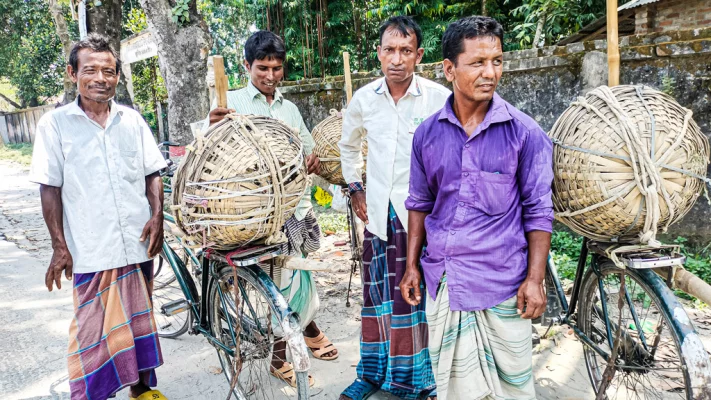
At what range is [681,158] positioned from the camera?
181cm

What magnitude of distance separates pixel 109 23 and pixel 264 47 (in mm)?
4790

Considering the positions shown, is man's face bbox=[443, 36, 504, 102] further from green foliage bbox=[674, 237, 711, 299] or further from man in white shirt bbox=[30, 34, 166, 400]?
green foliage bbox=[674, 237, 711, 299]

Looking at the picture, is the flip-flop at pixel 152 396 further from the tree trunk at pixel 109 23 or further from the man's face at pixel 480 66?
the tree trunk at pixel 109 23

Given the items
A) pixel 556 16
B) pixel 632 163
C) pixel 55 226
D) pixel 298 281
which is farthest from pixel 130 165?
pixel 556 16

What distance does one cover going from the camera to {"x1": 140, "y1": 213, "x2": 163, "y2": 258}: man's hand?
271 cm

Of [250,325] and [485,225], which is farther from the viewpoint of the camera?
[250,325]

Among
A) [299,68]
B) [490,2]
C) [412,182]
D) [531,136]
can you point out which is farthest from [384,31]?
[299,68]

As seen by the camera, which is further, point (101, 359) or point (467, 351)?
point (101, 359)

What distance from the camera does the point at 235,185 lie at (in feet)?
6.83

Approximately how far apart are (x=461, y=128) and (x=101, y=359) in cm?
219

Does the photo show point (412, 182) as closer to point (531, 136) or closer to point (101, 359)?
point (531, 136)

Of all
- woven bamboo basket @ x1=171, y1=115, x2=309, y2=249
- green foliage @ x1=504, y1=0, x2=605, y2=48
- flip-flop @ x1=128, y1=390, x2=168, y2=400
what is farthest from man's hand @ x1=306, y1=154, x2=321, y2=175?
green foliage @ x1=504, y1=0, x2=605, y2=48

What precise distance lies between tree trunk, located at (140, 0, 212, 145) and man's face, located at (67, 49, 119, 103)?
236 cm

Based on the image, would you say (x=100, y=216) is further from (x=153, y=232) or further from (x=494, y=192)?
(x=494, y=192)
